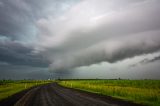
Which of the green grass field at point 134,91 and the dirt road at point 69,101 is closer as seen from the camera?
the dirt road at point 69,101

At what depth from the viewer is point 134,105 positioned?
16109 mm

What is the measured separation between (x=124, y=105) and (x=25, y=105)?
9401mm

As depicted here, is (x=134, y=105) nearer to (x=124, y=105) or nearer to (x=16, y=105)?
(x=124, y=105)

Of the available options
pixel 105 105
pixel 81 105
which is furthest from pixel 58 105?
pixel 105 105

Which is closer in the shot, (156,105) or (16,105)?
(156,105)

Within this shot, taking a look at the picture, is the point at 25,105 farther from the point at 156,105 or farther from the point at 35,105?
the point at 156,105

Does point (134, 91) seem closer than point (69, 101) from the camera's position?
No

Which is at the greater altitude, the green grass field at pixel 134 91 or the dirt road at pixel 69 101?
the green grass field at pixel 134 91

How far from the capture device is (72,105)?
53.8 feet

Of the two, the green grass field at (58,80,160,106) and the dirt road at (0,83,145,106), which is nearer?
the dirt road at (0,83,145,106)

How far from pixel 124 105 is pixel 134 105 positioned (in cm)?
93

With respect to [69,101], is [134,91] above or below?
above

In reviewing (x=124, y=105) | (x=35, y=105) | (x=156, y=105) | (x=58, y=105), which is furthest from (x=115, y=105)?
(x=35, y=105)

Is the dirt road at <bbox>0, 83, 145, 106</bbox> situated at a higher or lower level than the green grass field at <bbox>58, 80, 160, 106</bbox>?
lower
